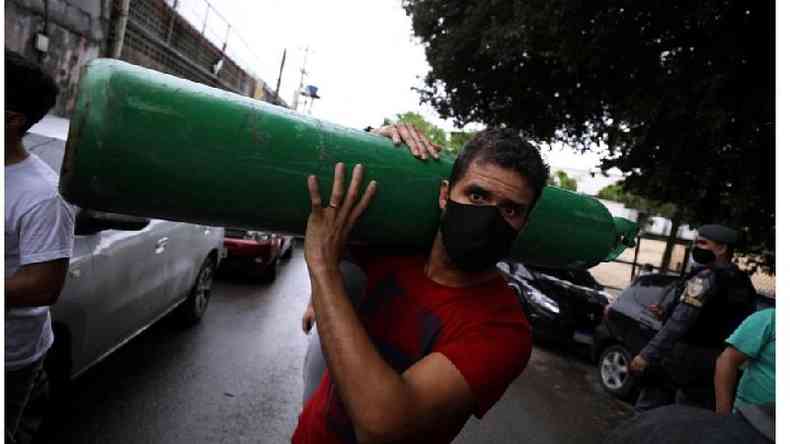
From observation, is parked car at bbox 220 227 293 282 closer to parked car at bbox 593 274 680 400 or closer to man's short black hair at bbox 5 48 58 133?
parked car at bbox 593 274 680 400

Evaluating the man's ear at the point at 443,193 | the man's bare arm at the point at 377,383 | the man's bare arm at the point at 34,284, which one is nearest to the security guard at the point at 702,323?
the man's ear at the point at 443,193

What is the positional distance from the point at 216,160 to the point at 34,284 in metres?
0.93

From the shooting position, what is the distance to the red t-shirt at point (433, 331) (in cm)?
123

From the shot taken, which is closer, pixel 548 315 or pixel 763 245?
pixel 548 315

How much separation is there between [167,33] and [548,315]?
10.4 m

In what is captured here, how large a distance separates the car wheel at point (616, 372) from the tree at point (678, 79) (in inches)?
108

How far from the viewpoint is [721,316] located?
370cm

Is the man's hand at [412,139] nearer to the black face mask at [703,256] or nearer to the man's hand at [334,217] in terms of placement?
the man's hand at [334,217]

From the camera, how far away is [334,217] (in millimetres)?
1269

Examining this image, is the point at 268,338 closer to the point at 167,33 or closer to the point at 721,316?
the point at 721,316

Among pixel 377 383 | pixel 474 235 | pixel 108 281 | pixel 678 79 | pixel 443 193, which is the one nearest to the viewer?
pixel 377 383

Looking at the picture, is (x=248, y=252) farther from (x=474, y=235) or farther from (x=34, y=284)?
(x=474, y=235)

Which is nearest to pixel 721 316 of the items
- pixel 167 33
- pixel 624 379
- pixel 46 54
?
pixel 624 379

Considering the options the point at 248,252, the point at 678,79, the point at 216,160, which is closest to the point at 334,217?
the point at 216,160
